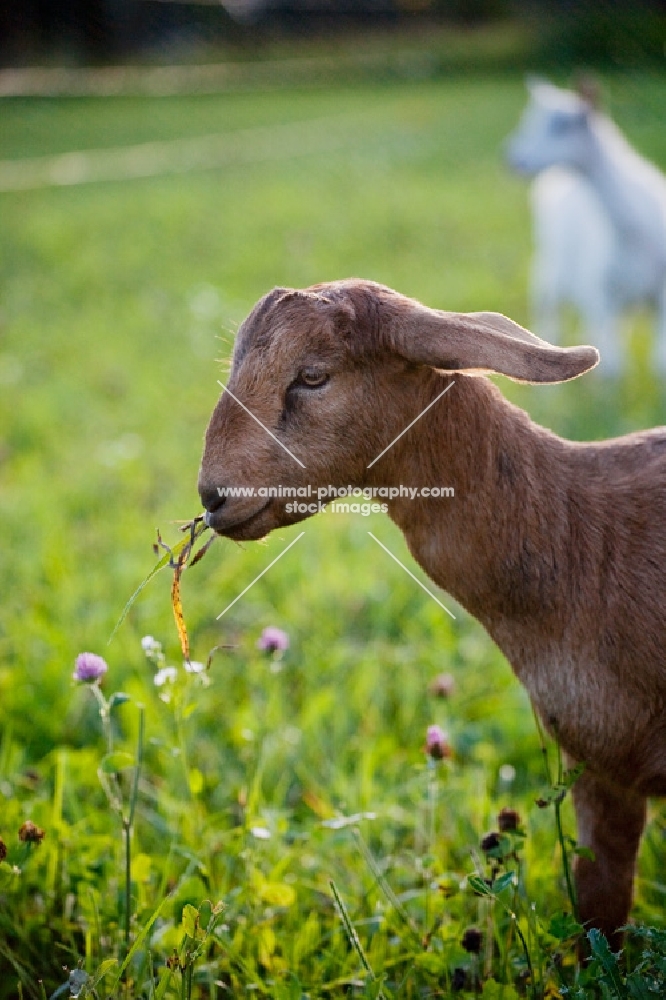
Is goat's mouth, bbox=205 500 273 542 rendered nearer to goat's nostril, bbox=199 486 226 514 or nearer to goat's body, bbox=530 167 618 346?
goat's nostril, bbox=199 486 226 514

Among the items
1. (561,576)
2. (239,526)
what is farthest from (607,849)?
(239,526)

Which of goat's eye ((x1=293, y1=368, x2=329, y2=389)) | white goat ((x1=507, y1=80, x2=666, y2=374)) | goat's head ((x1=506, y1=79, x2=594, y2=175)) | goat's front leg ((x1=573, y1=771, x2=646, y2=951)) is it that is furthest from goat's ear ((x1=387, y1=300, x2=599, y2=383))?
goat's head ((x1=506, y1=79, x2=594, y2=175))

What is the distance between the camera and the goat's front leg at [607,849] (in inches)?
83.0

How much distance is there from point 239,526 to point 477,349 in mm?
557

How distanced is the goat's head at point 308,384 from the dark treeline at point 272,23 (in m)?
17.5

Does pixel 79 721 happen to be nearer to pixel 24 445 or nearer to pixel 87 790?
pixel 87 790

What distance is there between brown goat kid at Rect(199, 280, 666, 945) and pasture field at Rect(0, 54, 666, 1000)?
13.3 inches

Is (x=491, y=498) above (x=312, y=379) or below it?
below

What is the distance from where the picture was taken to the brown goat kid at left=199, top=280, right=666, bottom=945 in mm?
1845

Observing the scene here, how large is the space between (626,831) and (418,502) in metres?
0.85

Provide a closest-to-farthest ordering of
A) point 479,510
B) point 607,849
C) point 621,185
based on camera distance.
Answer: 1. point 479,510
2. point 607,849
3. point 621,185

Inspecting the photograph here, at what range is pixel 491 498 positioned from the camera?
1997mm

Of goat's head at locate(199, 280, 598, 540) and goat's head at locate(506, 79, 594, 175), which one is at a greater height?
goat's head at locate(506, 79, 594, 175)

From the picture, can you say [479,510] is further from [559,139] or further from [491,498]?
[559,139]
